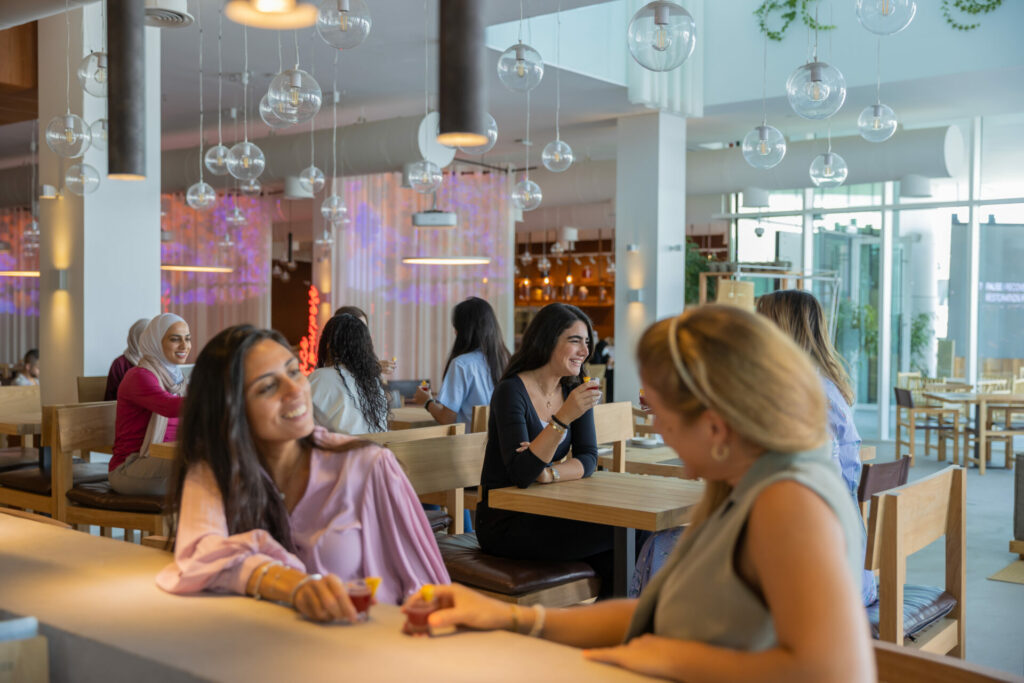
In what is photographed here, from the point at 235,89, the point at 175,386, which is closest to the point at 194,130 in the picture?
the point at 235,89

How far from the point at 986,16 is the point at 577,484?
6.85 metres

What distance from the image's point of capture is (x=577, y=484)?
3.45 metres

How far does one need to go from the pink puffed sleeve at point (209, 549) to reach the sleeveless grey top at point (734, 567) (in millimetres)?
892

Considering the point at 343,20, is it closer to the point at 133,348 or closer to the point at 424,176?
the point at 424,176

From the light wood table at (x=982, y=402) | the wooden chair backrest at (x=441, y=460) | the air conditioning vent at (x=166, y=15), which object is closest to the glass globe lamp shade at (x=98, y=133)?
the air conditioning vent at (x=166, y=15)

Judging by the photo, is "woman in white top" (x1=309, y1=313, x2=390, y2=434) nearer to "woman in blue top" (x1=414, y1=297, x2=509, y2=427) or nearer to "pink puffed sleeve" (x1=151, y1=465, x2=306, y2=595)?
"woman in blue top" (x1=414, y1=297, x2=509, y2=427)

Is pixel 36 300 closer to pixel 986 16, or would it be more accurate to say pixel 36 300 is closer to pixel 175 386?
pixel 175 386

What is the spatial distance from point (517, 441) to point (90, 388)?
4323 mm

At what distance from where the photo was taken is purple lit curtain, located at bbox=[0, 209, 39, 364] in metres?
15.7

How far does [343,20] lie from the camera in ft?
12.2

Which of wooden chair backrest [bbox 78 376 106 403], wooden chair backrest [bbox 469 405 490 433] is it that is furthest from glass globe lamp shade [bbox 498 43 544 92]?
wooden chair backrest [bbox 78 376 106 403]

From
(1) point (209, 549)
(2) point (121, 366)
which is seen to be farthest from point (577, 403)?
(2) point (121, 366)

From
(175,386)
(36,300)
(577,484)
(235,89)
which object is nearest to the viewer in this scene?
(577,484)

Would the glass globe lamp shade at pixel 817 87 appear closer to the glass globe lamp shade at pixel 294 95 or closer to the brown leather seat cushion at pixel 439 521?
the glass globe lamp shade at pixel 294 95
